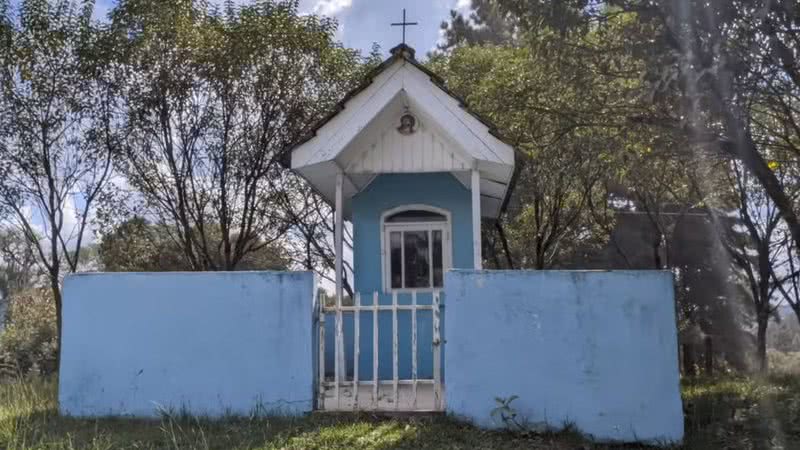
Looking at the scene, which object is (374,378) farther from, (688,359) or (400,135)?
(688,359)

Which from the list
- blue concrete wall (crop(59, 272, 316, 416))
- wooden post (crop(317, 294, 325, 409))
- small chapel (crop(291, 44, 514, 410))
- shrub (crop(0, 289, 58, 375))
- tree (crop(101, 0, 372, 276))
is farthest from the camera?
shrub (crop(0, 289, 58, 375))

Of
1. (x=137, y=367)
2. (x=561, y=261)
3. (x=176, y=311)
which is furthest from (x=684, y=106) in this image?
(x=561, y=261)

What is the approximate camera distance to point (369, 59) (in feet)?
53.5

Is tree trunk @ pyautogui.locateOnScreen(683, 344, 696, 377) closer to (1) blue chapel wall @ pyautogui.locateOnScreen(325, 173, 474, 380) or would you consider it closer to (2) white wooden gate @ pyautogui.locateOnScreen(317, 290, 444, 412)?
(1) blue chapel wall @ pyautogui.locateOnScreen(325, 173, 474, 380)

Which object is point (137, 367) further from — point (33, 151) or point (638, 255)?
point (638, 255)

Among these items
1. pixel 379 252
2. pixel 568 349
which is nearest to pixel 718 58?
pixel 568 349

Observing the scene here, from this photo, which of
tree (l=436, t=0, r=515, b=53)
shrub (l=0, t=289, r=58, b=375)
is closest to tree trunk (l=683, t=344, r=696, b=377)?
tree (l=436, t=0, r=515, b=53)

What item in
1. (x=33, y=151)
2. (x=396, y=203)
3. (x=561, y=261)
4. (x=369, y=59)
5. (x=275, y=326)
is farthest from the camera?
(x=561, y=261)

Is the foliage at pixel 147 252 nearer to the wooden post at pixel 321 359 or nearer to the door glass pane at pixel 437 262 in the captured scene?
the door glass pane at pixel 437 262

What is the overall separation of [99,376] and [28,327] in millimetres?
14502

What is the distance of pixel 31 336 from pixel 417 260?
47.1 feet

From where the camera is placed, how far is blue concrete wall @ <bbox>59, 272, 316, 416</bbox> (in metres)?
8.10

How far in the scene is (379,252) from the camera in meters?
10.8

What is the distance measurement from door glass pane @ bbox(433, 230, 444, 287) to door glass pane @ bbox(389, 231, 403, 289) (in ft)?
1.56
